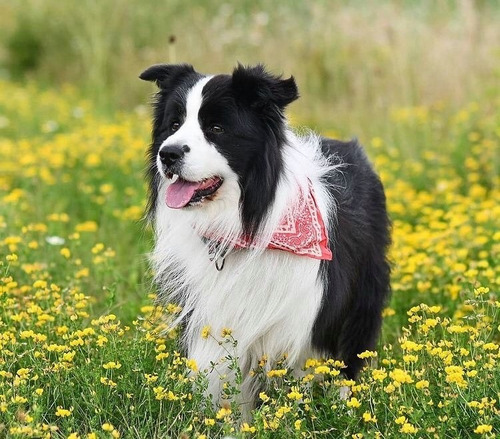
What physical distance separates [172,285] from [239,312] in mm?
364

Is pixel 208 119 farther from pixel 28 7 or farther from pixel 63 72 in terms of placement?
pixel 28 7

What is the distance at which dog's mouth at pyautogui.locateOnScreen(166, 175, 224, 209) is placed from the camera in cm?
330

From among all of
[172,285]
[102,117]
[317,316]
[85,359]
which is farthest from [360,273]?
[102,117]

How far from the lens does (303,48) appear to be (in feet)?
30.5

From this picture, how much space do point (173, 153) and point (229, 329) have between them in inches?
27.2

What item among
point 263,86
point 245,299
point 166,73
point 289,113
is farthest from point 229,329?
point 289,113

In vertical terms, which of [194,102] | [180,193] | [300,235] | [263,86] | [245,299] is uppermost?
[263,86]

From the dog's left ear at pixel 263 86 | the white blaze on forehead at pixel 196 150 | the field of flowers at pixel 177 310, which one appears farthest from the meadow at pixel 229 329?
the dog's left ear at pixel 263 86

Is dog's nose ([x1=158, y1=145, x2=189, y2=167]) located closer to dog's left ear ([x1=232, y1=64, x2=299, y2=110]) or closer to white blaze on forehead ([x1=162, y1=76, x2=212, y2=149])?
white blaze on forehead ([x1=162, y1=76, x2=212, y2=149])

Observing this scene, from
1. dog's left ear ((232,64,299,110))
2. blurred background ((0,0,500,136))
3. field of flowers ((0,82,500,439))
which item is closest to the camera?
field of flowers ((0,82,500,439))

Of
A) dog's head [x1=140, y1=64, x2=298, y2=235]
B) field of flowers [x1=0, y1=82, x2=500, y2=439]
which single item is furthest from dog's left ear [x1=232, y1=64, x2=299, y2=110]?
field of flowers [x1=0, y1=82, x2=500, y2=439]

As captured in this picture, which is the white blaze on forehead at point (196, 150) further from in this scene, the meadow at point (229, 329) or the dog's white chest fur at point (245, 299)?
the meadow at point (229, 329)

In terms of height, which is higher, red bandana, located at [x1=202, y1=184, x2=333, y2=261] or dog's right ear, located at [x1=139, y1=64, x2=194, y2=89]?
dog's right ear, located at [x1=139, y1=64, x2=194, y2=89]

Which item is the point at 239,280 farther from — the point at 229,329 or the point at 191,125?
the point at 191,125
